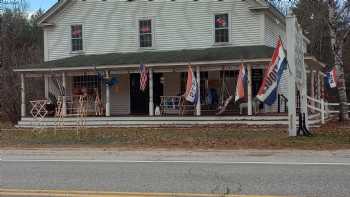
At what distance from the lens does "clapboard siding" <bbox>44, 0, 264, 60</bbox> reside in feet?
93.4

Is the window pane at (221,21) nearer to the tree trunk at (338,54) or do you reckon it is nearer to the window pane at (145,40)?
the window pane at (145,40)

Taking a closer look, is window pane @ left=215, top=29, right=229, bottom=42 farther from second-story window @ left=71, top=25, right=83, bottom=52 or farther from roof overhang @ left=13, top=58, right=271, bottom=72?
second-story window @ left=71, top=25, right=83, bottom=52

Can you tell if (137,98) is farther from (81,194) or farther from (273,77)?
(81,194)

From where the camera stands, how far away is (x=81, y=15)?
31469mm

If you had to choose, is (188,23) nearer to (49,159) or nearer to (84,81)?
(84,81)

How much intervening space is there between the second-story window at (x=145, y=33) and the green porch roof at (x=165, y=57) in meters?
0.68

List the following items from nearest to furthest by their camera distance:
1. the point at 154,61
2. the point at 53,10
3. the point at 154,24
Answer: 1. the point at 154,61
2. the point at 154,24
3. the point at 53,10

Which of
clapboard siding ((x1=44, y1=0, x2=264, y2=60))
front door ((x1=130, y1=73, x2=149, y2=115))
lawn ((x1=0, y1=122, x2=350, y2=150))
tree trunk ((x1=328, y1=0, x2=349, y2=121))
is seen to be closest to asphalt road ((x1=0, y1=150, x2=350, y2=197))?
lawn ((x1=0, y1=122, x2=350, y2=150))

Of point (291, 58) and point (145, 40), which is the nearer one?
point (291, 58)

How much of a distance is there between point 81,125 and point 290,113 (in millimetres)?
10737

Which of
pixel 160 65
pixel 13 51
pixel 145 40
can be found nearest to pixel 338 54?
pixel 160 65

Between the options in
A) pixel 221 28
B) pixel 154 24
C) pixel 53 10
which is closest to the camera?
pixel 221 28

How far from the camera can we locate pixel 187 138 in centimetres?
2020

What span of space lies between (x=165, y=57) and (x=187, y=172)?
54.8 ft
